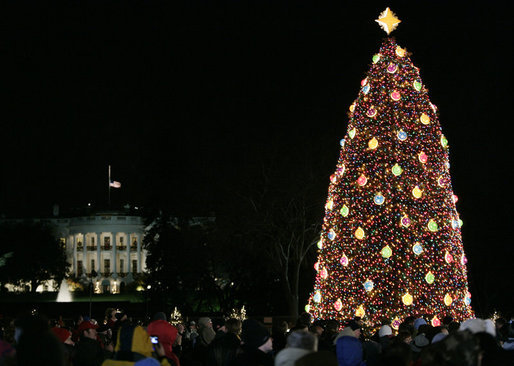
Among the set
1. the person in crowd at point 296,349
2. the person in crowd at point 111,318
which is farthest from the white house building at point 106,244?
the person in crowd at point 296,349

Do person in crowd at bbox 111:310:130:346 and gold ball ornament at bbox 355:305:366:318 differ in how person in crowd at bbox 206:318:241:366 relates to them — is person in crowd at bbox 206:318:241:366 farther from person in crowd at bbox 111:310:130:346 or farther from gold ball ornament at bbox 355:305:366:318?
gold ball ornament at bbox 355:305:366:318

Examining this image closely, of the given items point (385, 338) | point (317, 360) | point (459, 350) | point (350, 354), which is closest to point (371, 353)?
point (385, 338)

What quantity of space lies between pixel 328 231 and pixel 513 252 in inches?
915

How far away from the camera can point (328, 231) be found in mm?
21812

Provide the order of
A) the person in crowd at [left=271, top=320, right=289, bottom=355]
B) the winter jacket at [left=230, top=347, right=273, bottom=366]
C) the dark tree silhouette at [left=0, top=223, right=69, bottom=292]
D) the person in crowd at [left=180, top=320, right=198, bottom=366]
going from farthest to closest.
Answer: the dark tree silhouette at [left=0, top=223, right=69, bottom=292], the person in crowd at [left=271, top=320, right=289, bottom=355], the person in crowd at [left=180, top=320, right=198, bottom=366], the winter jacket at [left=230, top=347, right=273, bottom=366]

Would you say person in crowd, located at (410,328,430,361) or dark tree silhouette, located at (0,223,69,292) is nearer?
person in crowd, located at (410,328,430,361)

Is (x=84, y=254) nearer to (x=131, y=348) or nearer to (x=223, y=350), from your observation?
(x=223, y=350)

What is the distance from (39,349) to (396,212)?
15.8m

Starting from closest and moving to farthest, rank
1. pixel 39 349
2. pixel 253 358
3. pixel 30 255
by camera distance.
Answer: pixel 39 349
pixel 253 358
pixel 30 255

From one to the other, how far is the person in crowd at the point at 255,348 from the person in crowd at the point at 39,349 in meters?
2.53

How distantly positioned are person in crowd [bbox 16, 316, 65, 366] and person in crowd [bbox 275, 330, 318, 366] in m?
1.81

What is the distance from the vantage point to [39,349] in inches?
226

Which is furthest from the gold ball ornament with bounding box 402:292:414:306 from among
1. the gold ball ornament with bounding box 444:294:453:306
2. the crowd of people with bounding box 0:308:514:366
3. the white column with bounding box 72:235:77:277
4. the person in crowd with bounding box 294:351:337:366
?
the white column with bounding box 72:235:77:277

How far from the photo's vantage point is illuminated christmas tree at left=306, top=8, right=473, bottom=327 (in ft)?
67.5
